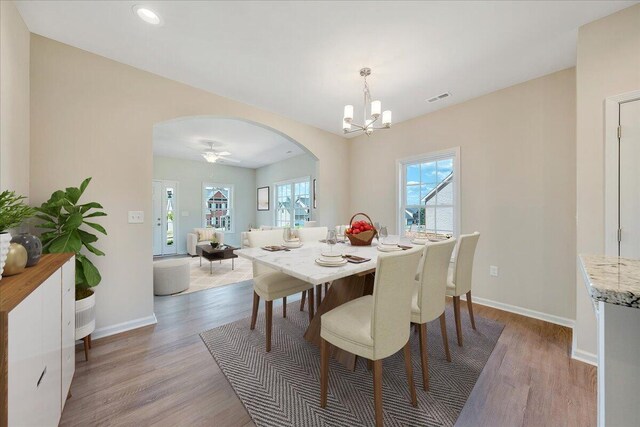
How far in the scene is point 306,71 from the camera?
2.50 meters

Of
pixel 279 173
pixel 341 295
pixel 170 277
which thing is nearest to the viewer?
pixel 341 295

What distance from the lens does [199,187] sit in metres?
7.06

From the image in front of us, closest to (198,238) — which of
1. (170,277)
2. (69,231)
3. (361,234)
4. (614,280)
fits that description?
(170,277)

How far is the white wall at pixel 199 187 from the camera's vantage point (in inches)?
260

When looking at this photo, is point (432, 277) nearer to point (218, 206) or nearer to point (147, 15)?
point (147, 15)

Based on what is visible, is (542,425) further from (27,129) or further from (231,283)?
(27,129)

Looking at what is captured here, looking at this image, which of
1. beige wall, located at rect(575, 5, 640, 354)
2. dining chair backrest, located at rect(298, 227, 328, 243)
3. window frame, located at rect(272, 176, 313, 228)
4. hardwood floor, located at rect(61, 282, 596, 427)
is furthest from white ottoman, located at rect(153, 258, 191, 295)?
beige wall, located at rect(575, 5, 640, 354)

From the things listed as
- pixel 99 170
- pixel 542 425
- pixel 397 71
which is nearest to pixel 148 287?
pixel 99 170

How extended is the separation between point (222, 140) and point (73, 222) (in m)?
3.66

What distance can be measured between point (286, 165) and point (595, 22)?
593 centimetres

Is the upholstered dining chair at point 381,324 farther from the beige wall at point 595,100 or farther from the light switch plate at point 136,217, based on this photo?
the light switch plate at point 136,217

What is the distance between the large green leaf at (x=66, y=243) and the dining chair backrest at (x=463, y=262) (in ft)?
9.84

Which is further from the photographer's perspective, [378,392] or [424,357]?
[424,357]

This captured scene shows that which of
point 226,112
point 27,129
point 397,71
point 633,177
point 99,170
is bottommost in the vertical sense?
point 633,177
